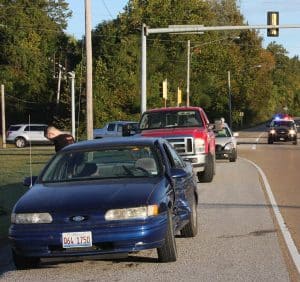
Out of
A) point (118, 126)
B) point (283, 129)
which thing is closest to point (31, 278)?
point (118, 126)

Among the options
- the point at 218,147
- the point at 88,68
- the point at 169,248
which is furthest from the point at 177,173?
the point at 218,147

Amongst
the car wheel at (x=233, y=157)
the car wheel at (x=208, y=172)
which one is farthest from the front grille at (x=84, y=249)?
the car wheel at (x=233, y=157)

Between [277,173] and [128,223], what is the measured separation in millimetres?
14420

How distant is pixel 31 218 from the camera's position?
7.48m

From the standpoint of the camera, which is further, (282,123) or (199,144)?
(282,123)

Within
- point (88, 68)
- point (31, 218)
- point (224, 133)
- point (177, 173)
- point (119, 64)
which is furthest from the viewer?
point (119, 64)

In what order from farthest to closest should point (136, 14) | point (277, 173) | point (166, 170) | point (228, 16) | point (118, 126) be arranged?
point (228, 16) < point (136, 14) < point (118, 126) < point (277, 173) < point (166, 170)

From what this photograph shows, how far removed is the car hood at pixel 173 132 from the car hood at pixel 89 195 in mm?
9691

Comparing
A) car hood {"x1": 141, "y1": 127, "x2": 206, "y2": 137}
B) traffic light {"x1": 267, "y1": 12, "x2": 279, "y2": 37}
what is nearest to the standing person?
A: car hood {"x1": 141, "y1": 127, "x2": 206, "y2": 137}

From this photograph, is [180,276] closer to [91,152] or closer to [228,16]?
[91,152]

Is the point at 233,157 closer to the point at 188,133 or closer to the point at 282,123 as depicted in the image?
the point at 188,133

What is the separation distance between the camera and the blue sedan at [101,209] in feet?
24.1

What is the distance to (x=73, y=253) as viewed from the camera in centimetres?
739

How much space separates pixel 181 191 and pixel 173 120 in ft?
33.2
